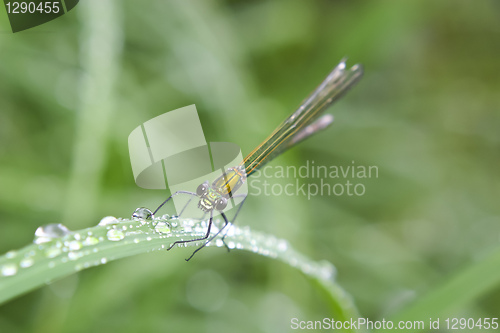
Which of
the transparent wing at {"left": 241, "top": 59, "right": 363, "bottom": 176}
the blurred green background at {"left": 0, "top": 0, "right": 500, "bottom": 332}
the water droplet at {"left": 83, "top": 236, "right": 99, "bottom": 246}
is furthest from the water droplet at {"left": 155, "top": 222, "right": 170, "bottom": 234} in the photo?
the blurred green background at {"left": 0, "top": 0, "right": 500, "bottom": 332}

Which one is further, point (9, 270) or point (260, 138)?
point (260, 138)

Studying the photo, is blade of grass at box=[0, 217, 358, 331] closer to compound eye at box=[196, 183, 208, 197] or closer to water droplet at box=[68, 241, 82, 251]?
water droplet at box=[68, 241, 82, 251]

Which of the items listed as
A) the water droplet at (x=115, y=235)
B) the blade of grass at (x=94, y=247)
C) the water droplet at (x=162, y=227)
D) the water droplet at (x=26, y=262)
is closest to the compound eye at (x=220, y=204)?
the blade of grass at (x=94, y=247)

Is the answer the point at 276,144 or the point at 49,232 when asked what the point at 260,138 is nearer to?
the point at 276,144

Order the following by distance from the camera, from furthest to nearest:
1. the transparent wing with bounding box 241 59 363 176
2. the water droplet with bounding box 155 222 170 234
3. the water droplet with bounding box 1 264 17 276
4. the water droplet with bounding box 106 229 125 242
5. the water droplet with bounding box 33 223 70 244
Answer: the transparent wing with bounding box 241 59 363 176 < the water droplet with bounding box 155 222 170 234 < the water droplet with bounding box 106 229 125 242 < the water droplet with bounding box 33 223 70 244 < the water droplet with bounding box 1 264 17 276

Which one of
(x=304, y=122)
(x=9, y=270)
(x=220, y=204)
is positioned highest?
(x=304, y=122)

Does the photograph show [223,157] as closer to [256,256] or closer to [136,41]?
[256,256]

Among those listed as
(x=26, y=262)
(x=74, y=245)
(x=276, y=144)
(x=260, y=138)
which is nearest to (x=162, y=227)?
(x=74, y=245)
